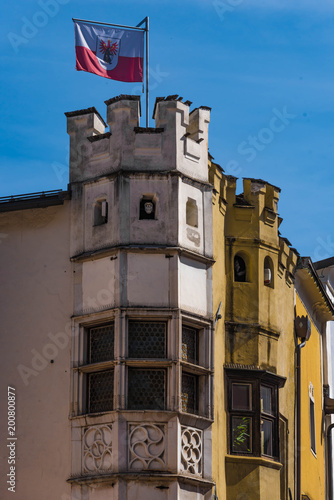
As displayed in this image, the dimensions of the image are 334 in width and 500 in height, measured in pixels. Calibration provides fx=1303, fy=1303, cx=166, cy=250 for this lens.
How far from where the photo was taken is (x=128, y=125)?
103 ft

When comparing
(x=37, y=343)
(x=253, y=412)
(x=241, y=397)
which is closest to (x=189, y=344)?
(x=241, y=397)

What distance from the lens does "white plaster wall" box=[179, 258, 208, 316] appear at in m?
30.5

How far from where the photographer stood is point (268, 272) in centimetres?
3403

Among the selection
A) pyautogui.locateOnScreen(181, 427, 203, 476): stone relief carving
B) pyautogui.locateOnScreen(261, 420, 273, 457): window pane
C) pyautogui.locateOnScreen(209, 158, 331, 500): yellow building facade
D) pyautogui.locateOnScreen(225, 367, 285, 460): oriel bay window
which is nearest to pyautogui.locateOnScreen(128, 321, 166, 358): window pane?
pyautogui.locateOnScreen(181, 427, 203, 476): stone relief carving

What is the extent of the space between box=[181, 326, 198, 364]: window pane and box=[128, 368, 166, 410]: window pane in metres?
0.75

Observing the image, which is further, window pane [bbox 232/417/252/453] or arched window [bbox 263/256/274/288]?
arched window [bbox 263/256/274/288]

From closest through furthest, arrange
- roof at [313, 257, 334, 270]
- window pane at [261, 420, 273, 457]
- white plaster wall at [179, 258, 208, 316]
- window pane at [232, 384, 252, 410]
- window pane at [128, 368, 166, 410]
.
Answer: window pane at [128, 368, 166, 410] < white plaster wall at [179, 258, 208, 316] < window pane at [232, 384, 252, 410] < window pane at [261, 420, 273, 457] < roof at [313, 257, 334, 270]

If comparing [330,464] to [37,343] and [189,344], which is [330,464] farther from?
[37,343]

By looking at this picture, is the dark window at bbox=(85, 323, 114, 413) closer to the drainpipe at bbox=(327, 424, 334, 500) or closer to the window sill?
the window sill

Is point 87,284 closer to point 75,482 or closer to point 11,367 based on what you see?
point 11,367

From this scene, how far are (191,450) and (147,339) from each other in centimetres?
272

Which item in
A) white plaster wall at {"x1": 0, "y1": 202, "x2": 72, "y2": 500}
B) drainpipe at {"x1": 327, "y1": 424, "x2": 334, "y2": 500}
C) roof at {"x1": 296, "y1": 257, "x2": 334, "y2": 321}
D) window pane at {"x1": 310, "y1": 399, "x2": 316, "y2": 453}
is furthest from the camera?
drainpipe at {"x1": 327, "y1": 424, "x2": 334, "y2": 500}

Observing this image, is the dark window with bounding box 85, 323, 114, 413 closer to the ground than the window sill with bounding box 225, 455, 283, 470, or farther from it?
farther from it

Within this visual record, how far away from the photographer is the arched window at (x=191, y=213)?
103ft
